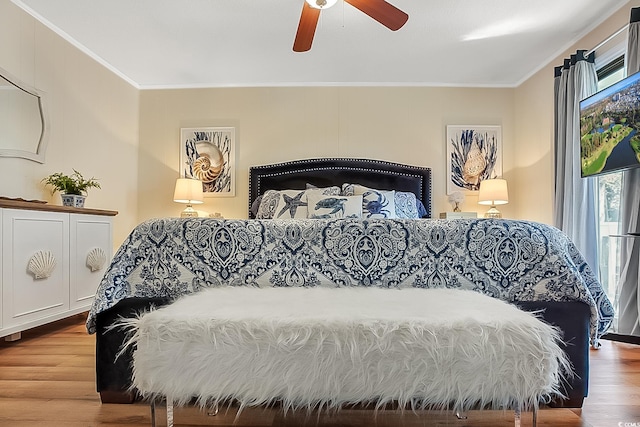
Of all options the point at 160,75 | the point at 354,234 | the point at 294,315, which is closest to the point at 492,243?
the point at 354,234

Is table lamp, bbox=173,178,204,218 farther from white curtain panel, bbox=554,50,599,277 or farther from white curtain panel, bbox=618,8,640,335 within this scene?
white curtain panel, bbox=618,8,640,335

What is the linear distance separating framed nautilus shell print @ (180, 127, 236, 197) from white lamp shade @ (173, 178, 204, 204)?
11.1 inches

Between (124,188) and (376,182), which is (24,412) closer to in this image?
(124,188)

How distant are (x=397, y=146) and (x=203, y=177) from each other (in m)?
2.25

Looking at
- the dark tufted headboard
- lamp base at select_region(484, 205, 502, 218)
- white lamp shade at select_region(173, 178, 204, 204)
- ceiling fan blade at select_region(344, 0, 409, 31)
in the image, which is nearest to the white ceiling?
ceiling fan blade at select_region(344, 0, 409, 31)

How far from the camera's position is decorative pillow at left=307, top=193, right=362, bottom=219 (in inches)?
128

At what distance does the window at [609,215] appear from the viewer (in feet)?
9.97

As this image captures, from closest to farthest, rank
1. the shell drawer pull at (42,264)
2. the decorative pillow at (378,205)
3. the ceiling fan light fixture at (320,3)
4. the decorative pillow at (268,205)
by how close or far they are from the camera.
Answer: the ceiling fan light fixture at (320,3) < the shell drawer pull at (42,264) < the decorative pillow at (378,205) < the decorative pillow at (268,205)

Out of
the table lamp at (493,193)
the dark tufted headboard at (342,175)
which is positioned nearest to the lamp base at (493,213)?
the table lamp at (493,193)

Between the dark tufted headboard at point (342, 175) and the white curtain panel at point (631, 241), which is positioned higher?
the dark tufted headboard at point (342, 175)

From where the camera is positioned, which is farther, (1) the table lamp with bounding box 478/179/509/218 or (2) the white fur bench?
(1) the table lamp with bounding box 478/179/509/218

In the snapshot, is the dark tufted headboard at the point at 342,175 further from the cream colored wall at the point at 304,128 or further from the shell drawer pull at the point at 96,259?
the shell drawer pull at the point at 96,259

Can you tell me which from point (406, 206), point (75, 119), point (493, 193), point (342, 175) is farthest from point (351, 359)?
point (75, 119)

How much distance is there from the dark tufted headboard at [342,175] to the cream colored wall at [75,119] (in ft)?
4.69
